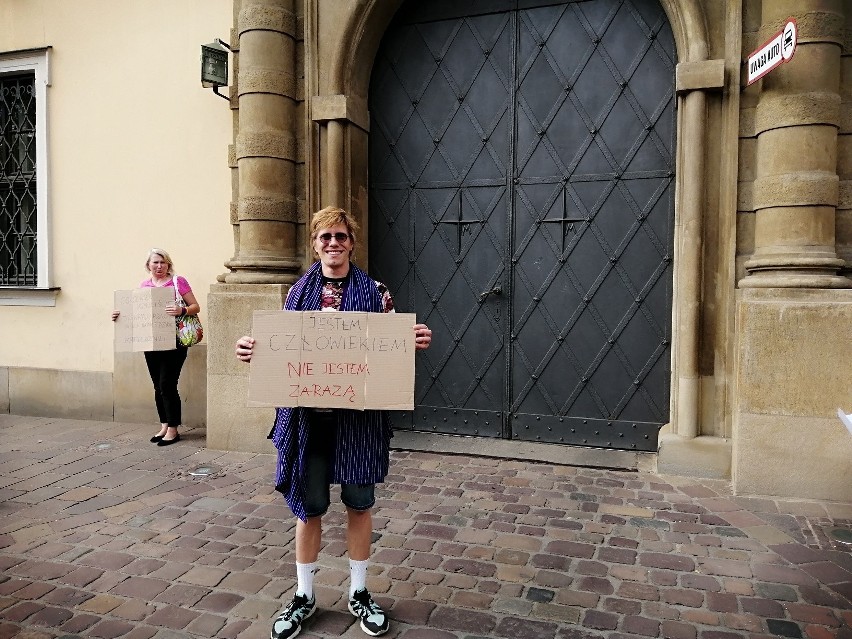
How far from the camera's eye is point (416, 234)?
19.7ft

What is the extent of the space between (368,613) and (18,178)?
6727mm

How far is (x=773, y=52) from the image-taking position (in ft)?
14.3

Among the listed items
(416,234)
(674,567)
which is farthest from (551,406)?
(674,567)

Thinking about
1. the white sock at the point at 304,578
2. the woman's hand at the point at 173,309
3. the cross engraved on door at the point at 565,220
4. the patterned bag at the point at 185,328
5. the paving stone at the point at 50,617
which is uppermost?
the cross engraved on door at the point at 565,220

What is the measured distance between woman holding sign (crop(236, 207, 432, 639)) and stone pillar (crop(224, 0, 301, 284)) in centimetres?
301

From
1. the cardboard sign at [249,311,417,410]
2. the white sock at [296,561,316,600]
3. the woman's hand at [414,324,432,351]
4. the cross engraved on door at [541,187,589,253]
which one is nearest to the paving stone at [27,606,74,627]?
the white sock at [296,561,316,600]

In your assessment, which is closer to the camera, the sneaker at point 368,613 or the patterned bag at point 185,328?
the sneaker at point 368,613

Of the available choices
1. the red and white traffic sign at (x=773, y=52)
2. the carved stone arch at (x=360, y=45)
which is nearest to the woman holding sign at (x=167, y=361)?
the carved stone arch at (x=360, y=45)

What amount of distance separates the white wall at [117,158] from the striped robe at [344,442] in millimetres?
3859

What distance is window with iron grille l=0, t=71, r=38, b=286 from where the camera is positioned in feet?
23.8

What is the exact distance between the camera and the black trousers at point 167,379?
19.8 feet

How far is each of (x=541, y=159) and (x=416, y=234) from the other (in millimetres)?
1267

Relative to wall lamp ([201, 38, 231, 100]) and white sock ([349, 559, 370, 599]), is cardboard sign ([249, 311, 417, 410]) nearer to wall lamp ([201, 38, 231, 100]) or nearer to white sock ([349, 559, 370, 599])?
white sock ([349, 559, 370, 599])

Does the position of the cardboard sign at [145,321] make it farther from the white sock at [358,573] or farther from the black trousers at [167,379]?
the white sock at [358,573]
